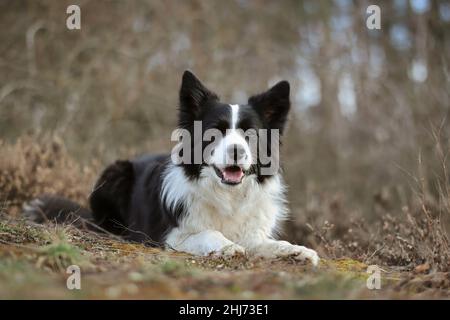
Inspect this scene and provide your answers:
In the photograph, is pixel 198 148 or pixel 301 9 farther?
pixel 301 9

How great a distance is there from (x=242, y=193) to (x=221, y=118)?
821 mm

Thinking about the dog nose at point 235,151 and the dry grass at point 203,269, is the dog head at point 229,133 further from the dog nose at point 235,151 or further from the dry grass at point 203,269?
the dry grass at point 203,269

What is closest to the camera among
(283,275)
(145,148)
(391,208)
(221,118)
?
(283,275)

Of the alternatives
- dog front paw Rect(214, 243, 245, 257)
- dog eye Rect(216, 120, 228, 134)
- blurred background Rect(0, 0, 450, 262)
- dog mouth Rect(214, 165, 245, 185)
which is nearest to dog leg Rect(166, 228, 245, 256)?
dog front paw Rect(214, 243, 245, 257)

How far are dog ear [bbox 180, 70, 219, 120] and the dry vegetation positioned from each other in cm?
116

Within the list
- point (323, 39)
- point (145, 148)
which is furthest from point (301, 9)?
point (145, 148)

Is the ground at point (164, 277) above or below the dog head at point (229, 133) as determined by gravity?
below

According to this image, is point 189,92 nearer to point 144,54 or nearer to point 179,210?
point 179,210

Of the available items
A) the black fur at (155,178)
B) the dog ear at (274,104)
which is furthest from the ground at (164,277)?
the dog ear at (274,104)

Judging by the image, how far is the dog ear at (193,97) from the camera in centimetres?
599

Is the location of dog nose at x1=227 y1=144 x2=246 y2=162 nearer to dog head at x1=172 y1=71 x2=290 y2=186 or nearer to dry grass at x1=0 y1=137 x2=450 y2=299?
dog head at x1=172 y1=71 x2=290 y2=186

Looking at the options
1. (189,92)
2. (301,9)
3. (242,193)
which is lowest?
(242,193)

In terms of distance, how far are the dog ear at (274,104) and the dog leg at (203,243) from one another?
1422mm

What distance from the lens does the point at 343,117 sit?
15.0m
